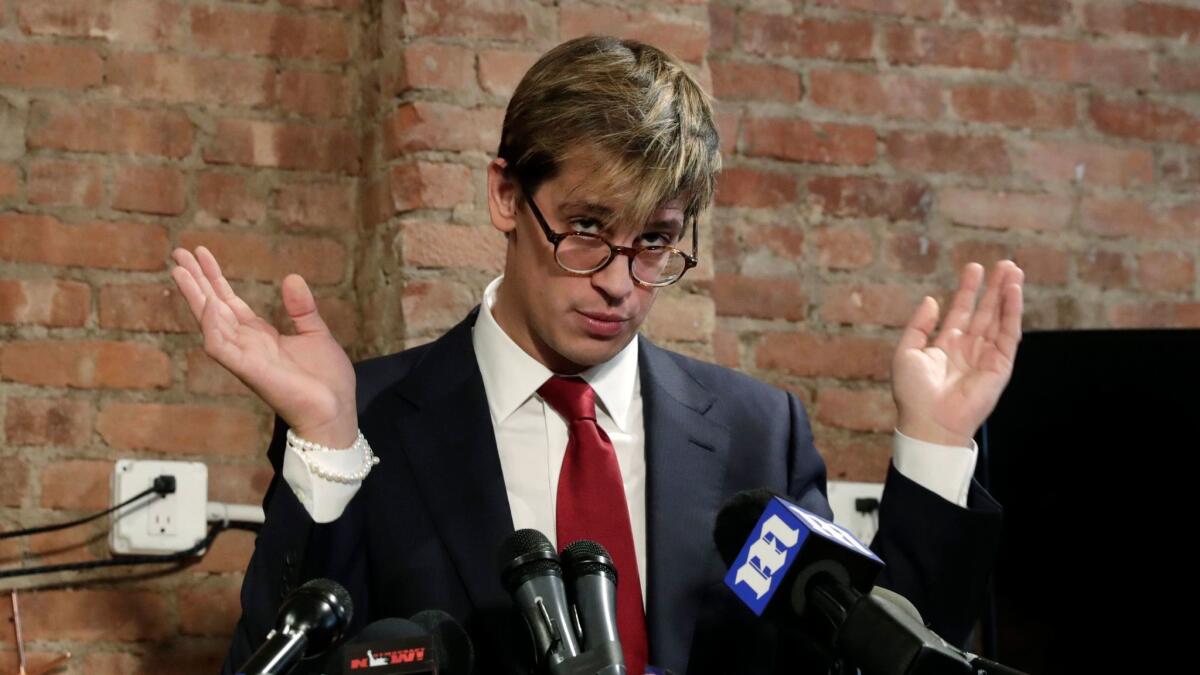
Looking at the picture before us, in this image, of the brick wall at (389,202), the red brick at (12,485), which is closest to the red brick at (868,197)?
the brick wall at (389,202)

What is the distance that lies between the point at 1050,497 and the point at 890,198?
2.15 ft

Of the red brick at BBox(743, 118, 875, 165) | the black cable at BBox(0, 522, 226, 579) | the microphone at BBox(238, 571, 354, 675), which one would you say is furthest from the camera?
the red brick at BBox(743, 118, 875, 165)

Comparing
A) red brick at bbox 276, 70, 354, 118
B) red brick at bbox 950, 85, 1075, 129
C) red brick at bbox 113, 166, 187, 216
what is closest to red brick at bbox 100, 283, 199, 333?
red brick at bbox 113, 166, 187, 216

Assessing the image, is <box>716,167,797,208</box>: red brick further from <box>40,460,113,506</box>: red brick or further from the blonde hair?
<box>40,460,113,506</box>: red brick

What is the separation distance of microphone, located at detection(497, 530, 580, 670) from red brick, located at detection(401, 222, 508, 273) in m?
1.03

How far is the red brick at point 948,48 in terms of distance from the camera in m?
2.59

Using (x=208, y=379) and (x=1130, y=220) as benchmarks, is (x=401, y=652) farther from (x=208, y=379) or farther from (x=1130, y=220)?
(x=1130, y=220)

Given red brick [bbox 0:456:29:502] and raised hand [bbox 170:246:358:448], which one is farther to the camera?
red brick [bbox 0:456:29:502]

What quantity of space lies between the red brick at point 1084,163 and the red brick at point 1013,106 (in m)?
0.04

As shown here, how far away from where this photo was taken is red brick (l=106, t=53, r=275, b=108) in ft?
7.20

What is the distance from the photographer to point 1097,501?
Result: 216 centimetres

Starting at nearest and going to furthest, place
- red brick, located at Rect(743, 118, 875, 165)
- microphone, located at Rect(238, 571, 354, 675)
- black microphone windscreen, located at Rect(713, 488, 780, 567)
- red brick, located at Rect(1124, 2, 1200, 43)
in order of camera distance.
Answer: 1. microphone, located at Rect(238, 571, 354, 675)
2. black microphone windscreen, located at Rect(713, 488, 780, 567)
3. red brick, located at Rect(743, 118, 875, 165)
4. red brick, located at Rect(1124, 2, 1200, 43)

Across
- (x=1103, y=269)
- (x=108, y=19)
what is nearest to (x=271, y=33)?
(x=108, y=19)

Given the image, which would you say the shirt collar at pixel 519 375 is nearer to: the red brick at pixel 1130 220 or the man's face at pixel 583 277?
the man's face at pixel 583 277
